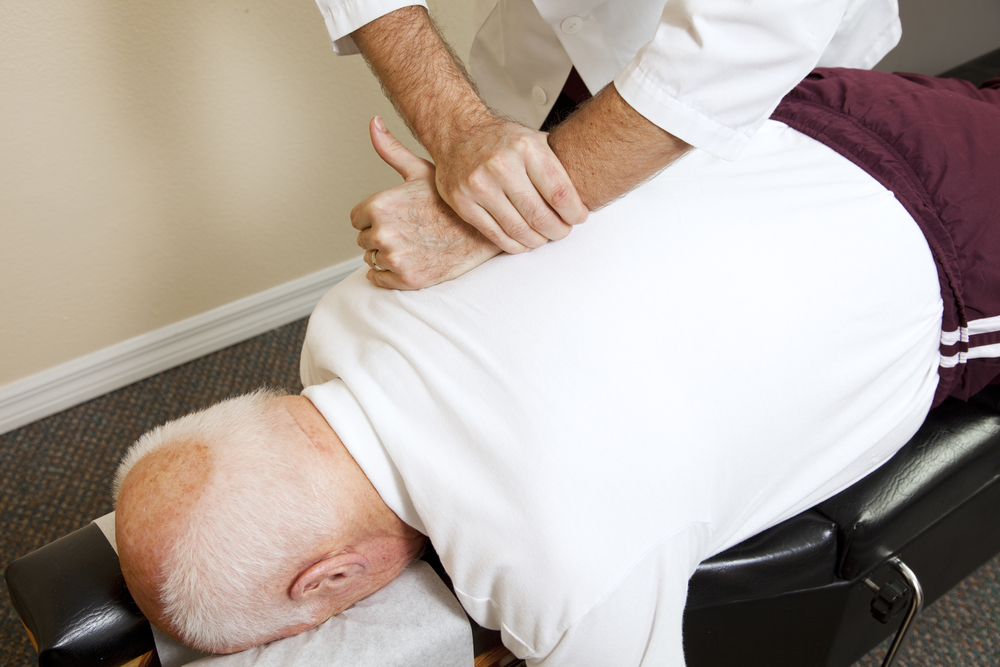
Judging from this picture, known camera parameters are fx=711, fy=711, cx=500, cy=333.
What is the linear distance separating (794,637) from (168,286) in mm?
1547

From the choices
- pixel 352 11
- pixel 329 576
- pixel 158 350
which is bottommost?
pixel 158 350

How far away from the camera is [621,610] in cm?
68

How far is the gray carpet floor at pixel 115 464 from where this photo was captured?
1.21 m

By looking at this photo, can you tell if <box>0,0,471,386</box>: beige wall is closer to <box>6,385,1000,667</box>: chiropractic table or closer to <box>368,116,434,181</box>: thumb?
<box>368,116,434,181</box>: thumb

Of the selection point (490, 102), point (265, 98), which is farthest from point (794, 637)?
point (265, 98)

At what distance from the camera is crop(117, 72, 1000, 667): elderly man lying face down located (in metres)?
0.68

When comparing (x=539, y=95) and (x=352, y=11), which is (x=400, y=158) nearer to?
(x=352, y=11)

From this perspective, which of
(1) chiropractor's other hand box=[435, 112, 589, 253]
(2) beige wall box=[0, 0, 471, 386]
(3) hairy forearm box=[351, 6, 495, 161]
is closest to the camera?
(1) chiropractor's other hand box=[435, 112, 589, 253]

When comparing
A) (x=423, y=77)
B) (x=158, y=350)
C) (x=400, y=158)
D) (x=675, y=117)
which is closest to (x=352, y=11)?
(x=423, y=77)

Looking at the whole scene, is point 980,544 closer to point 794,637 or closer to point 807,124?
point 794,637

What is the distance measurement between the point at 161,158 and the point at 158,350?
0.51 meters

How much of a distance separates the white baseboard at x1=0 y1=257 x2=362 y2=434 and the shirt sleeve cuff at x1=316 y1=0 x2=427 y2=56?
101cm

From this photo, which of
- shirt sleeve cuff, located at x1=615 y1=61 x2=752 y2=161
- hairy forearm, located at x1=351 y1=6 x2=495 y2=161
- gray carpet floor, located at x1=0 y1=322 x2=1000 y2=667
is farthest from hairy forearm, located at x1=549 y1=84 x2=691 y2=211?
gray carpet floor, located at x1=0 y1=322 x2=1000 y2=667

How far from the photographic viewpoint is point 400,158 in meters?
0.91
